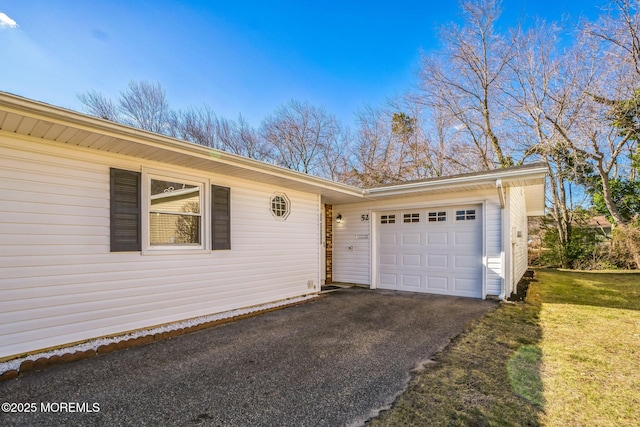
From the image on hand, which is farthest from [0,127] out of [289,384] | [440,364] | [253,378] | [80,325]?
[440,364]

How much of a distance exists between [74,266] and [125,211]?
0.85 metres

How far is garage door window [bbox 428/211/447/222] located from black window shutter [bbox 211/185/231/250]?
4.59m

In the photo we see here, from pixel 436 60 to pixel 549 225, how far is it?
10016 mm

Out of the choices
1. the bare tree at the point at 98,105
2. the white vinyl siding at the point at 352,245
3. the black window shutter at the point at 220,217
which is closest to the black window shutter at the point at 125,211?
the black window shutter at the point at 220,217

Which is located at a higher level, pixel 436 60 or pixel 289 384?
pixel 436 60

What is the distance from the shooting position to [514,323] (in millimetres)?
4730

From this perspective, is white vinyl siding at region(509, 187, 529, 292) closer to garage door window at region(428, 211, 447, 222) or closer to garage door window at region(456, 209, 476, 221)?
garage door window at region(456, 209, 476, 221)

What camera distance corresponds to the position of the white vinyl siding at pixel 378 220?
6.43 m

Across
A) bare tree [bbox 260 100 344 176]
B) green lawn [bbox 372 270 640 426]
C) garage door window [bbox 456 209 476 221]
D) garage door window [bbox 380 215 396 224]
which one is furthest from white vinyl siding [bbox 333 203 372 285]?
bare tree [bbox 260 100 344 176]

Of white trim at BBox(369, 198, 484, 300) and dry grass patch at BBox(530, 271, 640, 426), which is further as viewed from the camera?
white trim at BBox(369, 198, 484, 300)

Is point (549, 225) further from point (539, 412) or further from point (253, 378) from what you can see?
point (253, 378)

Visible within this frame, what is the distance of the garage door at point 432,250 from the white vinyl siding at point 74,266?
4.20 metres

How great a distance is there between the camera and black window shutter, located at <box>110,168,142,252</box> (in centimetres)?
402

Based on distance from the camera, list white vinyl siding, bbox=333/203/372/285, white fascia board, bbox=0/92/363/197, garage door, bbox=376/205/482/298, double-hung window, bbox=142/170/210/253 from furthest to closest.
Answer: white vinyl siding, bbox=333/203/372/285
garage door, bbox=376/205/482/298
double-hung window, bbox=142/170/210/253
white fascia board, bbox=0/92/363/197
